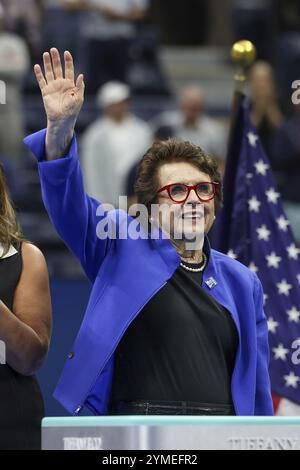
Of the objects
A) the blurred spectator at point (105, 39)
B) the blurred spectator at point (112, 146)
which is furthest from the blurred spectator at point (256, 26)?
the blurred spectator at point (112, 146)

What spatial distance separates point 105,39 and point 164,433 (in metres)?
7.69

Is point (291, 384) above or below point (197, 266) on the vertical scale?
below

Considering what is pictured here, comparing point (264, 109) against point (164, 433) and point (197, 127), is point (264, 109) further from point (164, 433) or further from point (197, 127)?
point (164, 433)

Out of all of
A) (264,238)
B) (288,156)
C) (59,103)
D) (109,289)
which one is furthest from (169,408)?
(288,156)

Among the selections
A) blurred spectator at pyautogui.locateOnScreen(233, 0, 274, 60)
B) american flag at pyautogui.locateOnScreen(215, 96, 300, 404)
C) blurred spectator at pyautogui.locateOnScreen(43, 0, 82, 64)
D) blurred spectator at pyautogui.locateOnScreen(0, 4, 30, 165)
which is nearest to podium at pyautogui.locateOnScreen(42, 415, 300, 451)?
american flag at pyautogui.locateOnScreen(215, 96, 300, 404)

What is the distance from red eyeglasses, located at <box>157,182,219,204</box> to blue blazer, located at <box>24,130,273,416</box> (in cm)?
12

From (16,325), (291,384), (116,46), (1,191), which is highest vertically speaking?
(116,46)

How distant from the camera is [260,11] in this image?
11.9 meters

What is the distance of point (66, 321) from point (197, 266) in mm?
2051

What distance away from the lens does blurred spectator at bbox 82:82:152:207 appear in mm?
8602

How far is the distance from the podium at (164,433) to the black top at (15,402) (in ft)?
2.62

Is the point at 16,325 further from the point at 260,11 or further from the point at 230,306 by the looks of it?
the point at 260,11
